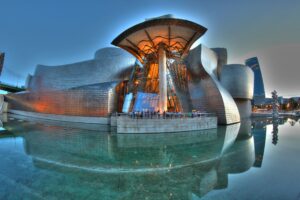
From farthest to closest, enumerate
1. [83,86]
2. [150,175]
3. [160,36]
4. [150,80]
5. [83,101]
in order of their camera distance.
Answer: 1. [83,86]
2. [83,101]
3. [150,80]
4. [160,36]
5. [150,175]

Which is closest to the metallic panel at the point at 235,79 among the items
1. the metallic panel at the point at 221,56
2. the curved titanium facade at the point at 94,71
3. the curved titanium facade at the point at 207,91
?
the metallic panel at the point at 221,56

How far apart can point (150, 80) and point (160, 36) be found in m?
6.23

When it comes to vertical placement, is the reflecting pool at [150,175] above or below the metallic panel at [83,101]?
below

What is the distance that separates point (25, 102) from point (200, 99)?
138 ft

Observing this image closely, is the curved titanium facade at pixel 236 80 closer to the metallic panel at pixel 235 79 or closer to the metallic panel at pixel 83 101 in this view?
the metallic panel at pixel 235 79

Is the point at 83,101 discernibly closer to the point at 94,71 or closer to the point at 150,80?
the point at 94,71

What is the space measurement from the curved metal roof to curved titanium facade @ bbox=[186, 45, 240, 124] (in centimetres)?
285

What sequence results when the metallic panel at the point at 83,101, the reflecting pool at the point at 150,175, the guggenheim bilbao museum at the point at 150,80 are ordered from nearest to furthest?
the reflecting pool at the point at 150,175 → the guggenheim bilbao museum at the point at 150,80 → the metallic panel at the point at 83,101

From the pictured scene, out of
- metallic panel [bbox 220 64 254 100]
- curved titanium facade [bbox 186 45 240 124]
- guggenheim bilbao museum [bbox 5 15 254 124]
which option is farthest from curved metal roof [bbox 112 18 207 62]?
metallic panel [bbox 220 64 254 100]

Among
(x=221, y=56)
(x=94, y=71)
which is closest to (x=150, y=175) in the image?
(x=94, y=71)

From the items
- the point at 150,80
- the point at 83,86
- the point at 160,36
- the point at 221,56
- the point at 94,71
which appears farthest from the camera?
the point at 221,56

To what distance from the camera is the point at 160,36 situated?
19.0m

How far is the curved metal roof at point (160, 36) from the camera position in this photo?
1688 centimetres

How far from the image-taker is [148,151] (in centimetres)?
782
